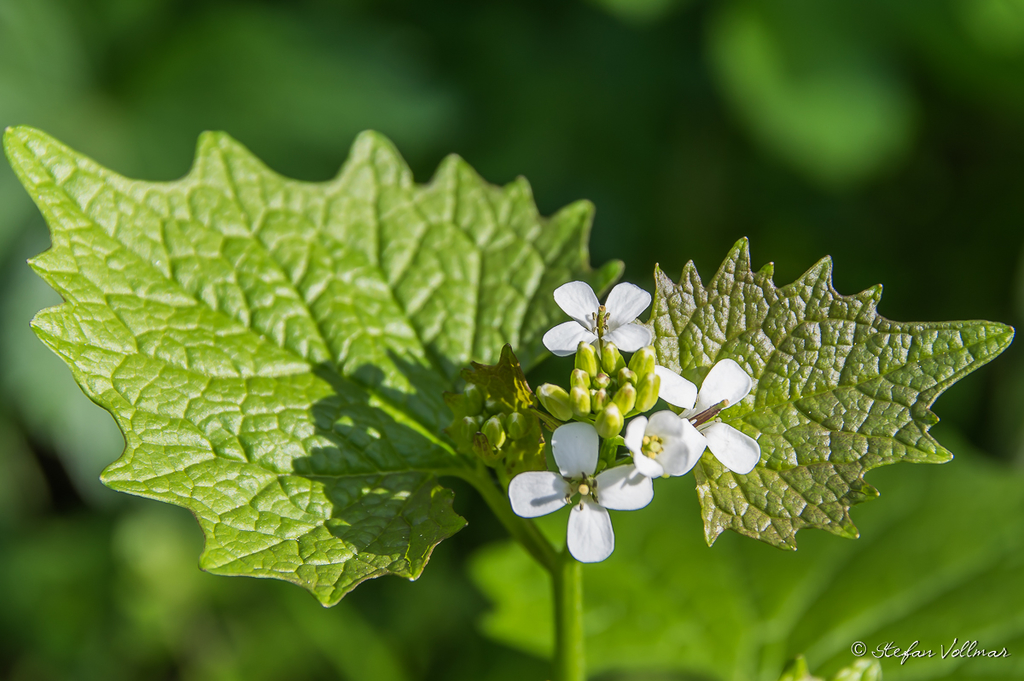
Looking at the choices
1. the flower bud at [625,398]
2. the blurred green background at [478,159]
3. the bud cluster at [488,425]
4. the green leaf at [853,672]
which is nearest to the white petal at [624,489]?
the flower bud at [625,398]

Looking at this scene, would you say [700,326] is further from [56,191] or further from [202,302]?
[56,191]

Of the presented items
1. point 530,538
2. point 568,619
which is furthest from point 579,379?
point 568,619

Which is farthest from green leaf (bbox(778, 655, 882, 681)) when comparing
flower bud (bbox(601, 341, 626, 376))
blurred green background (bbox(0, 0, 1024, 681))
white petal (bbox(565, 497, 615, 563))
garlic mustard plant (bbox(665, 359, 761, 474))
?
blurred green background (bbox(0, 0, 1024, 681))

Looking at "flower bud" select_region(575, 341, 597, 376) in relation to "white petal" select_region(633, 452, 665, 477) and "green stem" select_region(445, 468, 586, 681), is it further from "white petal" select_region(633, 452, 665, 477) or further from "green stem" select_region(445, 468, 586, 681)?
"green stem" select_region(445, 468, 586, 681)

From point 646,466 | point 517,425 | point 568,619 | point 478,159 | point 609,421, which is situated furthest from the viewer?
point 478,159

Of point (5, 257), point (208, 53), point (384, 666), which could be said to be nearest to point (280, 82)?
point (208, 53)

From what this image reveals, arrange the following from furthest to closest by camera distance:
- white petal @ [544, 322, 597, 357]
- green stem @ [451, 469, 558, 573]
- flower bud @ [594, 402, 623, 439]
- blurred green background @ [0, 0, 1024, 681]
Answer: blurred green background @ [0, 0, 1024, 681] → green stem @ [451, 469, 558, 573] → white petal @ [544, 322, 597, 357] → flower bud @ [594, 402, 623, 439]

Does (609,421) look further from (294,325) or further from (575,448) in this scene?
(294,325)

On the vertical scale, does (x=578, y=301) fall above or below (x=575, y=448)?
above
